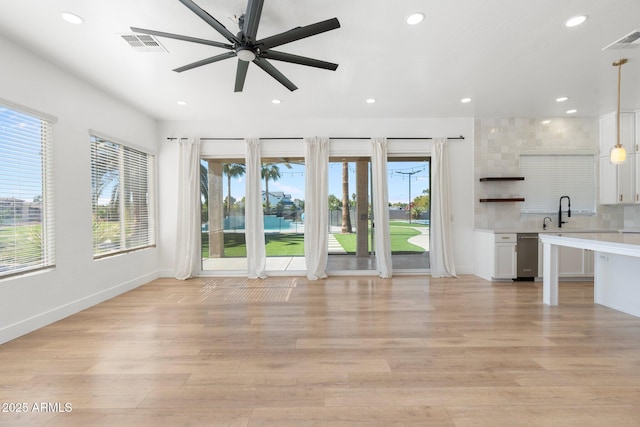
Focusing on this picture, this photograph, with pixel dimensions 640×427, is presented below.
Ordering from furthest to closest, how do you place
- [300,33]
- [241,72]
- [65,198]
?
[65,198]
[241,72]
[300,33]

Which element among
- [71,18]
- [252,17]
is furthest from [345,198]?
[71,18]

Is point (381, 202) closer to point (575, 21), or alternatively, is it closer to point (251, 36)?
point (575, 21)

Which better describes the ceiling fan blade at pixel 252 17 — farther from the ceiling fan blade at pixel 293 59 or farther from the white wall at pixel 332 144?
the white wall at pixel 332 144

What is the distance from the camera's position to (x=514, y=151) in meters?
5.26

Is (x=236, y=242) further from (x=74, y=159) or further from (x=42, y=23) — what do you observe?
(x=42, y=23)

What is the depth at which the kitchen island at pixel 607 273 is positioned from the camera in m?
3.17

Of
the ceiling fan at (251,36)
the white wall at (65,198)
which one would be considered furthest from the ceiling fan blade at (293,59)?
the white wall at (65,198)

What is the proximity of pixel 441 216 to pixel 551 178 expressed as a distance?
218 centimetres

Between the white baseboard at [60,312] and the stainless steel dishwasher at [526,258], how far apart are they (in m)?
6.32

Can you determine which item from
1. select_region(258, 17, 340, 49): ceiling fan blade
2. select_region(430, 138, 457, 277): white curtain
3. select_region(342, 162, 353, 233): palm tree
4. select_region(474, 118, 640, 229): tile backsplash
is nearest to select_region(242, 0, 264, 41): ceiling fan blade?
select_region(258, 17, 340, 49): ceiling fan blade

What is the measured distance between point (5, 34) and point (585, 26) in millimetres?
5361

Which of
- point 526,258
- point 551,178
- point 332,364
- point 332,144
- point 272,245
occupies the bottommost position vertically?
point 332,364

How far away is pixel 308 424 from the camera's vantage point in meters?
1.63

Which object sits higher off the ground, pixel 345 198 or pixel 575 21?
pixel 575 21
